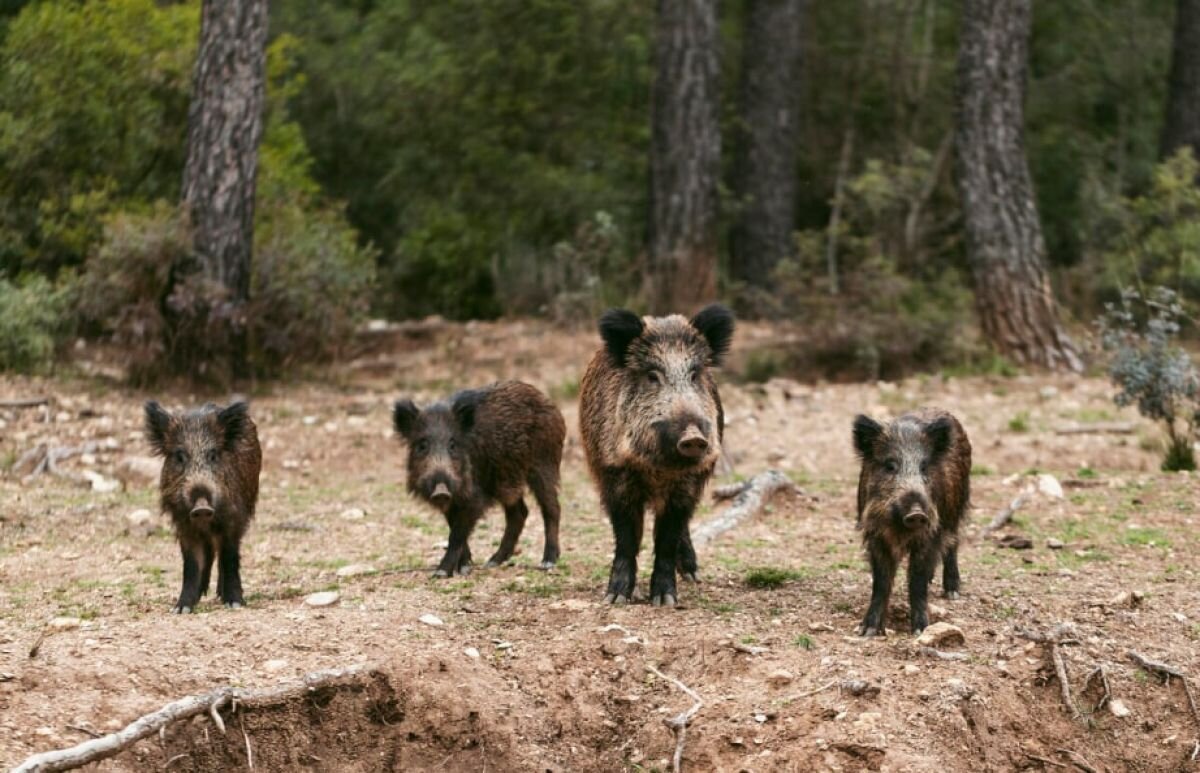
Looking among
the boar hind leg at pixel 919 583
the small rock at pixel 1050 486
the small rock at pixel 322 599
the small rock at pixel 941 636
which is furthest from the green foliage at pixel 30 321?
the small rock at pixel 941 636

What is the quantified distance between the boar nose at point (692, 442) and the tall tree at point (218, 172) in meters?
8.49

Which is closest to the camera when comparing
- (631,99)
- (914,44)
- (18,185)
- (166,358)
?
(166,358)

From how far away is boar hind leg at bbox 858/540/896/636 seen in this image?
7539mm

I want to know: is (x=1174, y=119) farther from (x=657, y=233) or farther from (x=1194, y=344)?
(x=657, y=233)

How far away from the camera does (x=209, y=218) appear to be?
15102mm

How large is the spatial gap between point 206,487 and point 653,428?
2.30 meters

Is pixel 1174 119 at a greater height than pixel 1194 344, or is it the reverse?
pixel 1174 119

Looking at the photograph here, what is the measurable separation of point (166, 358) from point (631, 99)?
430 inches

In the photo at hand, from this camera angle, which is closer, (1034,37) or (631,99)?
(631,99)

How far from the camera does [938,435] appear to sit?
7746 mm

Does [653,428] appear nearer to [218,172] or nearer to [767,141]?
[218,172]

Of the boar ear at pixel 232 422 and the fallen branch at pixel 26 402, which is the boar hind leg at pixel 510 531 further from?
the fallen branch at pixel 26 402

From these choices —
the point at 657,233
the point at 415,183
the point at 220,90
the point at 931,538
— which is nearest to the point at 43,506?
the point at 220,90

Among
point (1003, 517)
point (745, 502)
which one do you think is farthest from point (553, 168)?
point (1003, 517)
